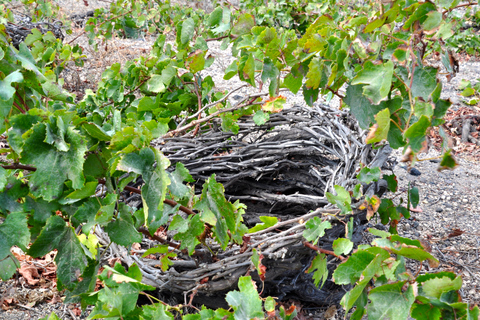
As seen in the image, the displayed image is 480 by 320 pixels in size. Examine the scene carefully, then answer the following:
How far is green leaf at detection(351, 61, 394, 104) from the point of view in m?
0.95

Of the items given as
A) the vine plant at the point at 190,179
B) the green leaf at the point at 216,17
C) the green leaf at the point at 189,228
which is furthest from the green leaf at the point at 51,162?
the green leaf at the point at 216,17

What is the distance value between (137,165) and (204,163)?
930 millimetres

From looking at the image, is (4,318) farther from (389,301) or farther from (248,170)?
(389,301)

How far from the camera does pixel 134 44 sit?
14.6 feet

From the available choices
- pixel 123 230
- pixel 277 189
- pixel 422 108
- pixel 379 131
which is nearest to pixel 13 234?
pixel 123 230

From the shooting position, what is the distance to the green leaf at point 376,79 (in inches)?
37.5

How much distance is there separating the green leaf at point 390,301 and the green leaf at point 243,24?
3.93 feet

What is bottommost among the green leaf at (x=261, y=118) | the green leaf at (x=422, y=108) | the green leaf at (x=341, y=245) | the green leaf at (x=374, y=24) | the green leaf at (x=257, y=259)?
the green leaf at (x=257, y=259)

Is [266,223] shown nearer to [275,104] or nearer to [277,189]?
[275,104]

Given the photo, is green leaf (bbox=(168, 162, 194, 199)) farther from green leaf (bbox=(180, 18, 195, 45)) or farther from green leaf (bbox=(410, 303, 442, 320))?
green leaf (bbox=(180, 18, 195, 45))

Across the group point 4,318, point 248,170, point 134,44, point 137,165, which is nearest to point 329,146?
point 248,170

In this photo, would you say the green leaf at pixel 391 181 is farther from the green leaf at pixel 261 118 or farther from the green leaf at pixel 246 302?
the green leaf at pixel 246 302

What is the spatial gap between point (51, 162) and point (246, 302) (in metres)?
0.51

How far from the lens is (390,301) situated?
75 centimetres
